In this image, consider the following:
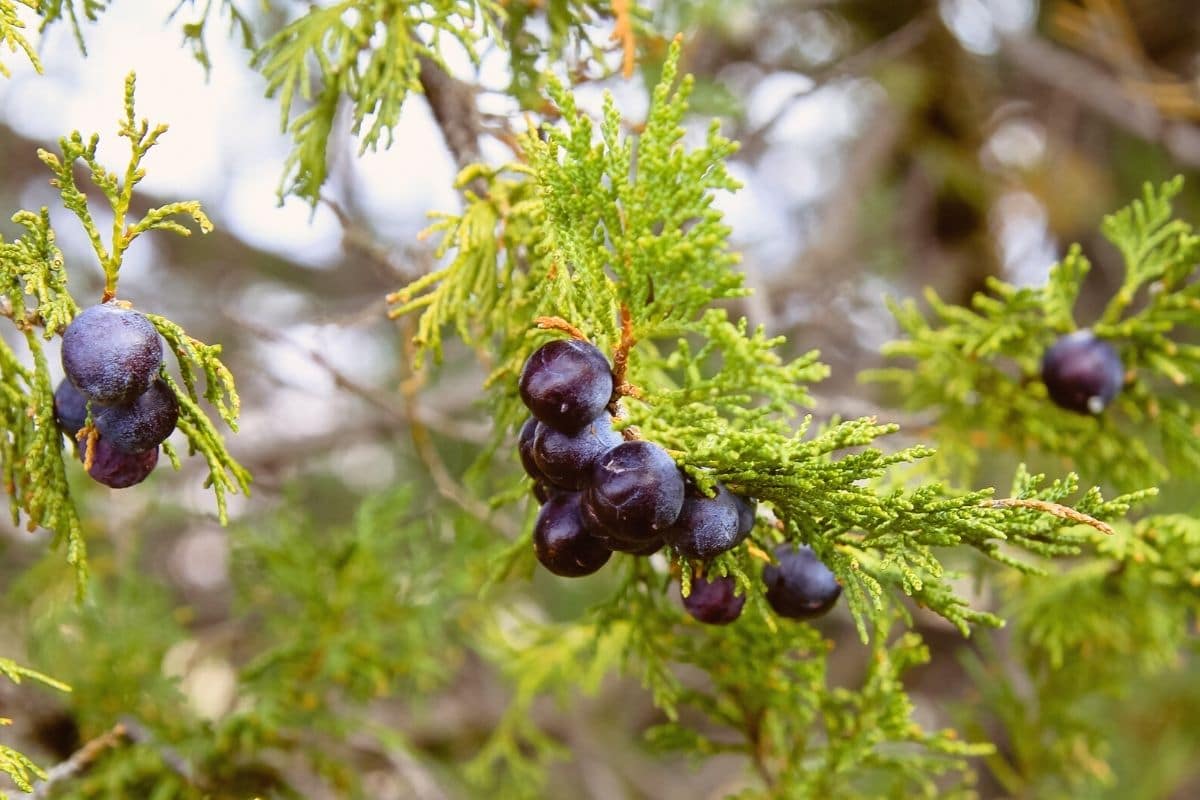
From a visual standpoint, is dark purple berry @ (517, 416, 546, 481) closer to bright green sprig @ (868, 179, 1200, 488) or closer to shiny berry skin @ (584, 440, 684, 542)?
shiny berry skin @ (584, 440, 684, 542)

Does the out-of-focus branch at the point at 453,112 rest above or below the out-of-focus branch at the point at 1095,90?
below

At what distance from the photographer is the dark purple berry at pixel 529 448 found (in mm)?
909

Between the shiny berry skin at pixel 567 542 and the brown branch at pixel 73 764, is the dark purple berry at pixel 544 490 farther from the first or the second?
the brown branch at pixel 73 764

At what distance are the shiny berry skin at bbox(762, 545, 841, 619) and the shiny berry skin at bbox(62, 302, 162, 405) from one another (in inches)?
26.8

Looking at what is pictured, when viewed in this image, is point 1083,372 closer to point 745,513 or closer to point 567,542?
point 745,513

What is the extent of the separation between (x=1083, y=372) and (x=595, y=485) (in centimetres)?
92

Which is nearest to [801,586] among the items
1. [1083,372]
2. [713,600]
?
[713,600]

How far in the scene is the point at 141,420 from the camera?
0.90 metres

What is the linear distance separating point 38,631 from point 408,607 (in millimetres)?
699

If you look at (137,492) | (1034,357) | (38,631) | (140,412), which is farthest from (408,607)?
(1034,357)

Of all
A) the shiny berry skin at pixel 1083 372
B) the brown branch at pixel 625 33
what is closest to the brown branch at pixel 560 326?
the brown branch at pixel 625 33

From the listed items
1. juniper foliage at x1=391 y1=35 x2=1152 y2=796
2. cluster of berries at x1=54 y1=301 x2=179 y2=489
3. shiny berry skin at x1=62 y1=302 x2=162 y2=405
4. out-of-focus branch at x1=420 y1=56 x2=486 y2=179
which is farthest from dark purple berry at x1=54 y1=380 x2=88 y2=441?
out-of-focus branch at x1=420 y1=56 x2=486 y2=179

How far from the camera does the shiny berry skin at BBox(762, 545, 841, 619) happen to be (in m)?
1.04

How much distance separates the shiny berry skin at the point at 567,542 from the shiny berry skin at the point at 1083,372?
2.81ft
